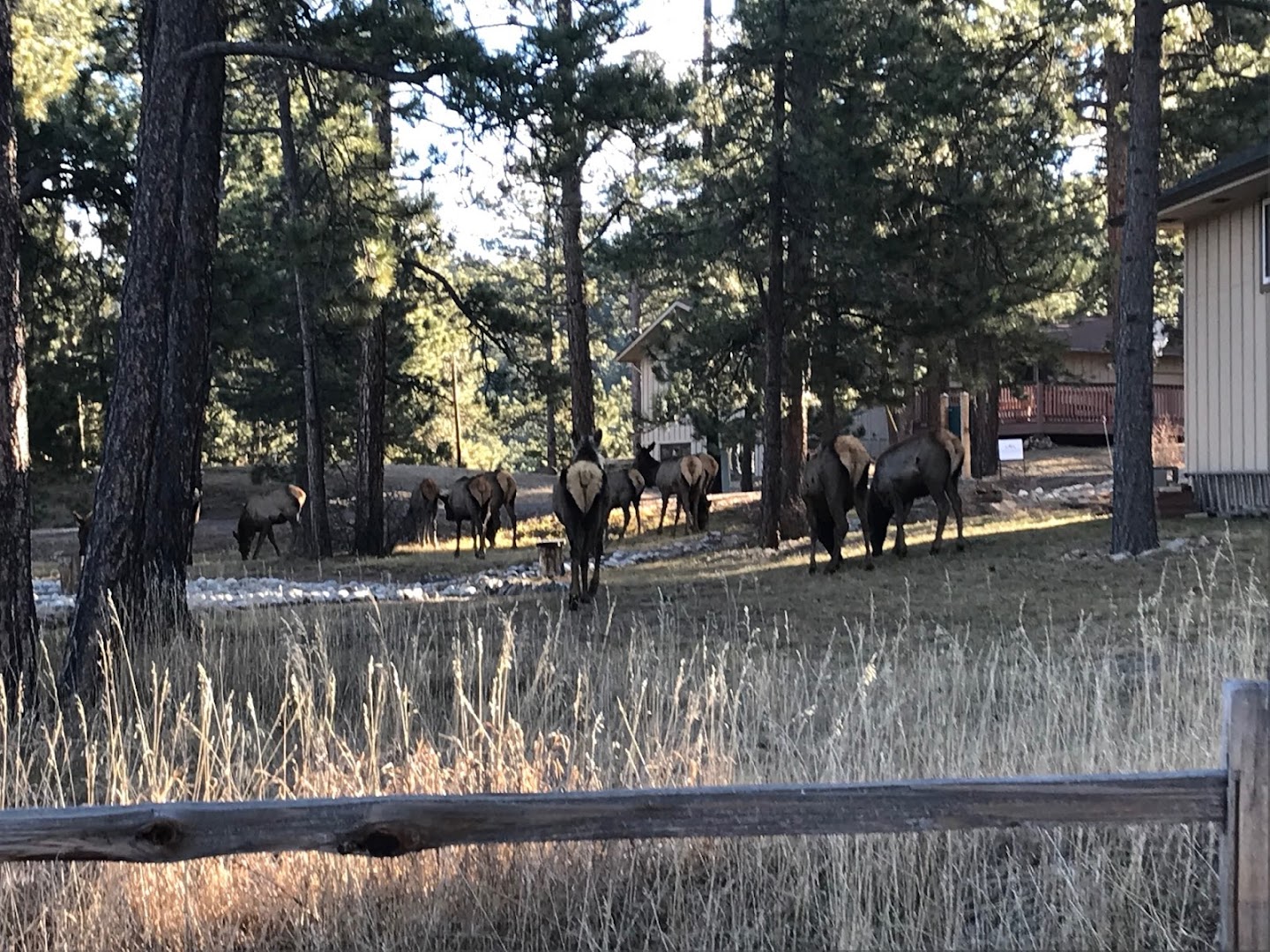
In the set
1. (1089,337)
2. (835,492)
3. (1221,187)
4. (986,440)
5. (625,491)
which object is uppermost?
(1089,337)

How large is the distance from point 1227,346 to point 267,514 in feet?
58.5

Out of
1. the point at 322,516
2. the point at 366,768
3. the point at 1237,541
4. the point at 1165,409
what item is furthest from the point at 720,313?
the point at 1165,409

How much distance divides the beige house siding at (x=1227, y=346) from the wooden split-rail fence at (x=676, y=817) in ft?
45.5

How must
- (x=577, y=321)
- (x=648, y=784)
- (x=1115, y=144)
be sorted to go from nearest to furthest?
(x=648, y=784)
(x=577, y=321)
(x=1115, y=144)

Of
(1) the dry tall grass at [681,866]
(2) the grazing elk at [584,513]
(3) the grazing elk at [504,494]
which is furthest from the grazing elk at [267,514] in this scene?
(1) the dry tall grass at [681,866]

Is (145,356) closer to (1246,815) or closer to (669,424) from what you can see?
(1246,815)

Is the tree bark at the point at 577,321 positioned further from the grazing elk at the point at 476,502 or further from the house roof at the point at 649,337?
the house roof at the point at 649,337

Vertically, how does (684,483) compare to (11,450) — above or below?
below

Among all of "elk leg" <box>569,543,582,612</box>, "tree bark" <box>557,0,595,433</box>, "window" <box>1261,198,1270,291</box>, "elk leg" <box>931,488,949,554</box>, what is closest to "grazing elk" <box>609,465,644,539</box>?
"tree bark" <box>557,0,595,433</box>

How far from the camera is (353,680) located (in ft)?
28.8

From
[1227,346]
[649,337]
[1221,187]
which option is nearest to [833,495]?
[1227,346]

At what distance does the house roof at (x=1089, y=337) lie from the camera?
44.1 metres

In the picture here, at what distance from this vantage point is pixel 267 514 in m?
26.2

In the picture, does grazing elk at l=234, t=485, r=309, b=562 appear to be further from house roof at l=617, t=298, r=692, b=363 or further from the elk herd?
house roof at l=617, t=298, r=692, b=363
